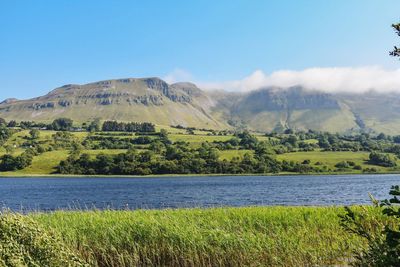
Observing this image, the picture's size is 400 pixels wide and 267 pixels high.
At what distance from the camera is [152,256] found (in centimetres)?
2361

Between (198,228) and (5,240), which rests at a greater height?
(5,240)

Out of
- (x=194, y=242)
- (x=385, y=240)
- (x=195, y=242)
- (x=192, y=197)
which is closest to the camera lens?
(x=385, y=240)

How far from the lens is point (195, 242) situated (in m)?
23.0

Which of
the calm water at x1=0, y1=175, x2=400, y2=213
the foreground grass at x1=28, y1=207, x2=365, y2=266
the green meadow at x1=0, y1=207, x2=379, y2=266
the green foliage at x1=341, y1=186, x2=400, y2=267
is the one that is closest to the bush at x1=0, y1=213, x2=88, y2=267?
the green meadow at x1=0, y1=207, x2=379, y2=266

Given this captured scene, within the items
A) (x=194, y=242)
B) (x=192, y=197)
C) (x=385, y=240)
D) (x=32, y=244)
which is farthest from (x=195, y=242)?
(x=192, y=197)

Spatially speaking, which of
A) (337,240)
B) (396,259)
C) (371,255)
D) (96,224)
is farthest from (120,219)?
(396,259)

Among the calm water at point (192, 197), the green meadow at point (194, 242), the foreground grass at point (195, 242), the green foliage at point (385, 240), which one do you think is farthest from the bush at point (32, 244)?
the calm water at point (192, 197)

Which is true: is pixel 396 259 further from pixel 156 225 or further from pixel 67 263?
pixel 156 225

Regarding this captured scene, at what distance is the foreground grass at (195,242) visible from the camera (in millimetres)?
22078

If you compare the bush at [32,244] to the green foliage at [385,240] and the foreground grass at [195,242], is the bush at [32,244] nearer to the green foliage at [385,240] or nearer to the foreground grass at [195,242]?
the foreground grass at [195,242]

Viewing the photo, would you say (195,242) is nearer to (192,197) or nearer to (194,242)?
(194,242)

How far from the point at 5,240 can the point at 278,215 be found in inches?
679

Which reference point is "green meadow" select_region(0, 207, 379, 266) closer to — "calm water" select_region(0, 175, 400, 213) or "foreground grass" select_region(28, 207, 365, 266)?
"foreground grass" select_region(28, 207, 365, 266)

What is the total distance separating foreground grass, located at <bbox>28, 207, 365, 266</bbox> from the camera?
869 inches
